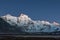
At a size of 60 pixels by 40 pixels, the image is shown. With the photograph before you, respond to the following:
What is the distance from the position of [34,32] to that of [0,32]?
1.60 metres

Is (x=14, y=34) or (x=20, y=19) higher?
(x=20, y=19)

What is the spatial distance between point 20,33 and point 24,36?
35cm

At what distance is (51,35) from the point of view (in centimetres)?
1065

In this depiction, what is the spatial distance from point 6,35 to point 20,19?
103cm

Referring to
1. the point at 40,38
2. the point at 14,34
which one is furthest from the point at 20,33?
the point at 40,38

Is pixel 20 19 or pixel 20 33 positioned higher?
pixel 20 19

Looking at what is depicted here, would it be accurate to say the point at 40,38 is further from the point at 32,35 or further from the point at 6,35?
the point at 6,35

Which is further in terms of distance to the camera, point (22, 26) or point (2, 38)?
point (22, 26)

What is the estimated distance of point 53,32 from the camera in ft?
35.2

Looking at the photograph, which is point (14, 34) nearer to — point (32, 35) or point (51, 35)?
point (32, 35)

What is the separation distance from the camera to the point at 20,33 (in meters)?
10.8

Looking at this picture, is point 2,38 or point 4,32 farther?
point 4,32

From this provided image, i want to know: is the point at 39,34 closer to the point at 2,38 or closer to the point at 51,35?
the point at 51,35

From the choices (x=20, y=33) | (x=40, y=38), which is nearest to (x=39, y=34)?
(x=40, y=38)
